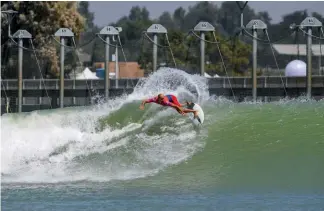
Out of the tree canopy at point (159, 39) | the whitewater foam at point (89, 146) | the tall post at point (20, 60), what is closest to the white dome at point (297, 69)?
the tree canopy at point (159, 39)

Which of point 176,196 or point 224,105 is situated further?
point 224,105

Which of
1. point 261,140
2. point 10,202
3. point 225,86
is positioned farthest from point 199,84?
point 10,202

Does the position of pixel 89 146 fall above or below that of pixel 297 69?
below

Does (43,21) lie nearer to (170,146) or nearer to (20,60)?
(20,60)

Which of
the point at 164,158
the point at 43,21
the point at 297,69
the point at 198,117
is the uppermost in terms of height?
the point at 43,21

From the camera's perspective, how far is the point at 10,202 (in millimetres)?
13750

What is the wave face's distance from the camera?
16.4 m

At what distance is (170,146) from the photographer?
18844 millimetres

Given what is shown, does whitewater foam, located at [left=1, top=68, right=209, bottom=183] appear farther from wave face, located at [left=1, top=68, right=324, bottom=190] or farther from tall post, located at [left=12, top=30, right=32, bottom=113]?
tall post, located at [left=12, top=30, right=32, bottom=113]

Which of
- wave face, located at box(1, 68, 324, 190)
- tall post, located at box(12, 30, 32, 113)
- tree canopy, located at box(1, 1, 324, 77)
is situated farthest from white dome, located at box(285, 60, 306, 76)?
wave face, located at box(1, 68, 324, 190)

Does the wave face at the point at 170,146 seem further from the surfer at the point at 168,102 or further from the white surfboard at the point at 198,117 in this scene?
the surfer at the point at 168,102

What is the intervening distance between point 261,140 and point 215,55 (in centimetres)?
4844

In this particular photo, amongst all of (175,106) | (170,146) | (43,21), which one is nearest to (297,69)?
(43,21)

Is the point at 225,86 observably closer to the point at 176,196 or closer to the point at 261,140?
the point at 261,140
